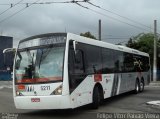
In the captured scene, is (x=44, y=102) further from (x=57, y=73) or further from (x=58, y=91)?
(x=57, y=73)

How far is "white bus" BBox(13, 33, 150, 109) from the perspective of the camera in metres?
12.7

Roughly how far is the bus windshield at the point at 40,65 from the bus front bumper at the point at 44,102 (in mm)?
598

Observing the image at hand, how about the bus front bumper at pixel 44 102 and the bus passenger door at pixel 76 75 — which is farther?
the bus passenger door at pixel 76 75

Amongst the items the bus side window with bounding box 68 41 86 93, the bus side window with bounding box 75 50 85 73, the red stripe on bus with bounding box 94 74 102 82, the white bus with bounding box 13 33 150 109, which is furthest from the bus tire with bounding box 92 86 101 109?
the bus side window with bounding box 75 50 85 73

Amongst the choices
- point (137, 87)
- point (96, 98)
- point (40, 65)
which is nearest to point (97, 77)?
point (96, 98)

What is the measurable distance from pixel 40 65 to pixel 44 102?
136 centimetres

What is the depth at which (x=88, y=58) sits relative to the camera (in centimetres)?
1485

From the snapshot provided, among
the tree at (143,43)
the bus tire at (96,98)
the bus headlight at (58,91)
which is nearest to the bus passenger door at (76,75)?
the bus headlight at (58,91)

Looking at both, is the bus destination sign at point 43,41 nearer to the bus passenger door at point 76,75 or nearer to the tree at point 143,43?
the bus passenger door at point 76,75

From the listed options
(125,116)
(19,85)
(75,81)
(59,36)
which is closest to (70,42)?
(59,36)

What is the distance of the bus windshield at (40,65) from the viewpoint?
1286cm

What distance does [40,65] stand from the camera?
13172 millimetres

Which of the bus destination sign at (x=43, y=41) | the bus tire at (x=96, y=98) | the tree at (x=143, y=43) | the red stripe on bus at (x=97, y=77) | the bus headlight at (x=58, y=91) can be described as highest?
the tree at (x=143, y=43)

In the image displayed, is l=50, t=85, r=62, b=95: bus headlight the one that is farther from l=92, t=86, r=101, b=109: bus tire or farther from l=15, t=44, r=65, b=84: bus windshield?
l=92, t=86, r=101, b=109: bus tire
